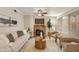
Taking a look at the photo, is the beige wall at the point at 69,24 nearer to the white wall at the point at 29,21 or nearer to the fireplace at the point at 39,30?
the fireplace at the point at 39,30

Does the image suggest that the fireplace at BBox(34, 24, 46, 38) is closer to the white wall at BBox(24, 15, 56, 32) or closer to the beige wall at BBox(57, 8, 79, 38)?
the white wall at BBox(24, 15, 56, 32)

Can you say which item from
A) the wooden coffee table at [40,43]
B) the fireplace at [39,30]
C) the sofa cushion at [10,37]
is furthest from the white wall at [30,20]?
the wooden coffee table at [40,43]

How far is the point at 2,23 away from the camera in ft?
11.8

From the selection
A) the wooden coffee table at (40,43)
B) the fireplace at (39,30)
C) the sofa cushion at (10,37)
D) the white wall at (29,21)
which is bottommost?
the wooden coffee table at (40,43)

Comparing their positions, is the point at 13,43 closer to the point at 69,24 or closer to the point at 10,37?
the point at 10,37

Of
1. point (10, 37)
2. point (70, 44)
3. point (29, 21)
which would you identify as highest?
point (29, 21)

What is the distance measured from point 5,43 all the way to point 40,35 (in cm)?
132

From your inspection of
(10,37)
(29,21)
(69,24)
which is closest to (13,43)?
(10,37)

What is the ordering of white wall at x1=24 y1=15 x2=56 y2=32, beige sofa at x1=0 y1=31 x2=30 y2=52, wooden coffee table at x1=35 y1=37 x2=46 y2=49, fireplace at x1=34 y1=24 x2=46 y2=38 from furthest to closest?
1. wooden coffee table at x1=35 y1=37 x2=46 y2=49
2. fireplace at x1=34 y1=24 x2=46 y2=38
3. white wall at x1=24 y1=15 x2=56 y2=32
4. beige sofa at x1=0 y1=31 x2=30 y2=52

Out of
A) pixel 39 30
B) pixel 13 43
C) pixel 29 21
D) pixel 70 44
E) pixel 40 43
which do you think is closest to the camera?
pixel 70 44

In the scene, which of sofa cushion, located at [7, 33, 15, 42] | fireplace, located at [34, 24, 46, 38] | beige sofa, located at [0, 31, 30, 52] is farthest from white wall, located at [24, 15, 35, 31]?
sofa cushion, located at [7, 33, 15, 42]
